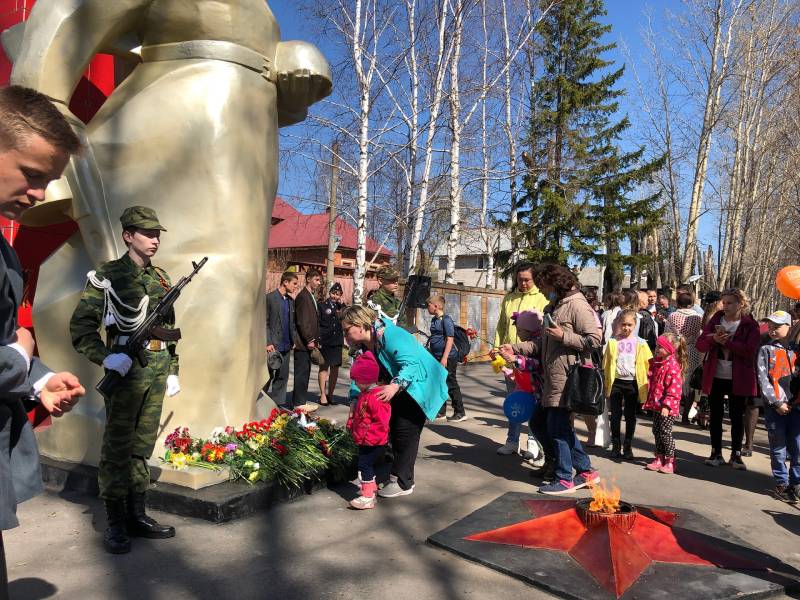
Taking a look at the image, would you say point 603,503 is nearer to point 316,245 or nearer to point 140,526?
point 140,526

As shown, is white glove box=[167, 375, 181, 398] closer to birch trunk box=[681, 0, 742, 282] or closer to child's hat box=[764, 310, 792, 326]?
child's hat box=[764, 310, 792, 326]

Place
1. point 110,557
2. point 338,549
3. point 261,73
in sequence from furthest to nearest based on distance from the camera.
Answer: point 261,73 < point 338,549 < point 110,557

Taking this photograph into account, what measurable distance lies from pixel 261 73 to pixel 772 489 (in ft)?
18.8

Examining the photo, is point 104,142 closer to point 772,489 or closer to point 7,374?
point 7,374

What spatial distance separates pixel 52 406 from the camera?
2008mm

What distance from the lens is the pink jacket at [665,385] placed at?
6.06 m

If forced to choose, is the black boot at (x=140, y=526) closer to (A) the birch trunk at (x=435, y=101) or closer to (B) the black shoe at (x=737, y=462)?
(B) the black shoe at (x=737, y=462)

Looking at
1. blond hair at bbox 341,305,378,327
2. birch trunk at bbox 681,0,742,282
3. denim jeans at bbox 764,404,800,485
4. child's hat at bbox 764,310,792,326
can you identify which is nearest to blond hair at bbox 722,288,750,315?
child's hat at bbox 764,310,792,326

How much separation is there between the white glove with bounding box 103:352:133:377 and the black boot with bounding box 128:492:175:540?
962 millimetres

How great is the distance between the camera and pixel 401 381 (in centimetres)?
472

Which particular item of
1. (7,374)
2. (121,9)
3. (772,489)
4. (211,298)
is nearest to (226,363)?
(211,298)

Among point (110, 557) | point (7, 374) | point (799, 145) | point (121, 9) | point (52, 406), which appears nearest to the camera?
point (7, 374)

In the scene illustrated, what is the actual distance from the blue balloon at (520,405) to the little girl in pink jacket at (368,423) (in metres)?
1.90

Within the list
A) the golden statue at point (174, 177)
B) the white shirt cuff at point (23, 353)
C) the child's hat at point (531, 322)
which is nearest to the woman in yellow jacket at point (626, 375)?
the child's hat at point (531, 322)
